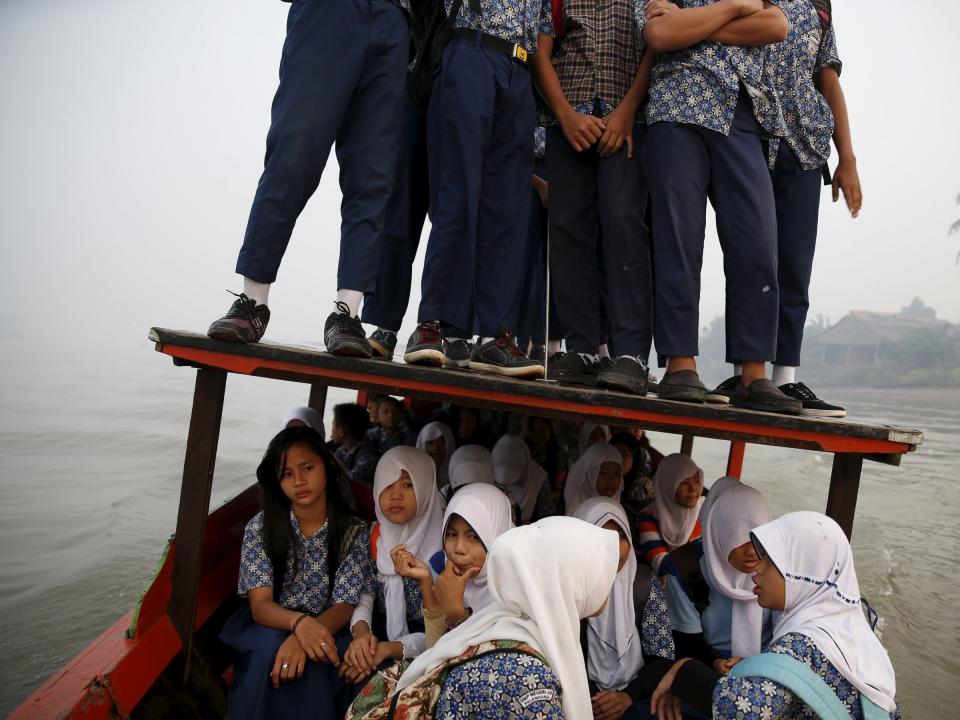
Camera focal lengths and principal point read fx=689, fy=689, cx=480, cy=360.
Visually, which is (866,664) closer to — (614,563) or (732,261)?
(614,563)

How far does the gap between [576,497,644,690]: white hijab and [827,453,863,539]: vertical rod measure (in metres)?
0.71

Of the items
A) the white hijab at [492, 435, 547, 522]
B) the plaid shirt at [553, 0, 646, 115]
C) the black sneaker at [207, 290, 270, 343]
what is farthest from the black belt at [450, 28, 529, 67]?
the white hijab at [492, 435, 547, 522]

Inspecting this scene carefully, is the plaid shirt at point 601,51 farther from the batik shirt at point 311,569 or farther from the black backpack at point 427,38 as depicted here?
the batik shirt at point 311,569

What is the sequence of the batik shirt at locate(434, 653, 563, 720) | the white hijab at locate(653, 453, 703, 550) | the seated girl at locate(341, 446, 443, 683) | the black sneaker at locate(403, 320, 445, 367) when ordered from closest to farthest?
the batik shirt at locate(434, 653, 563, 720) < the black sneaker at locate(403, 320, 445, 367) < the seated girl at locate(341, 446, 443, 683) < the white hijab at locate(653, 453, 703, 550)

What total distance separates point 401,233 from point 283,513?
1190 mm

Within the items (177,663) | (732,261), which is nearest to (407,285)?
(732,261)

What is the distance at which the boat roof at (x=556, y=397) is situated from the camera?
6.36 ft

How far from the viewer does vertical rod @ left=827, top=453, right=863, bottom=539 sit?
2.18m

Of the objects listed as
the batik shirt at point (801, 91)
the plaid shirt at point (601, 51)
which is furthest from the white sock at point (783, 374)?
the plaid shirt at point (601, 51)

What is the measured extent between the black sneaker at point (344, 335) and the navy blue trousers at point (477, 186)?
0.29 metres

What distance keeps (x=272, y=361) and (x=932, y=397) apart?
34.0m

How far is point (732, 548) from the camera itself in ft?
7.80

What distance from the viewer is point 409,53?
2.66 m

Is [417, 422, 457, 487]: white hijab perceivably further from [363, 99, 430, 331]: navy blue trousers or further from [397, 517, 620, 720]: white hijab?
[397, 517, 620, 720]: white hijab
